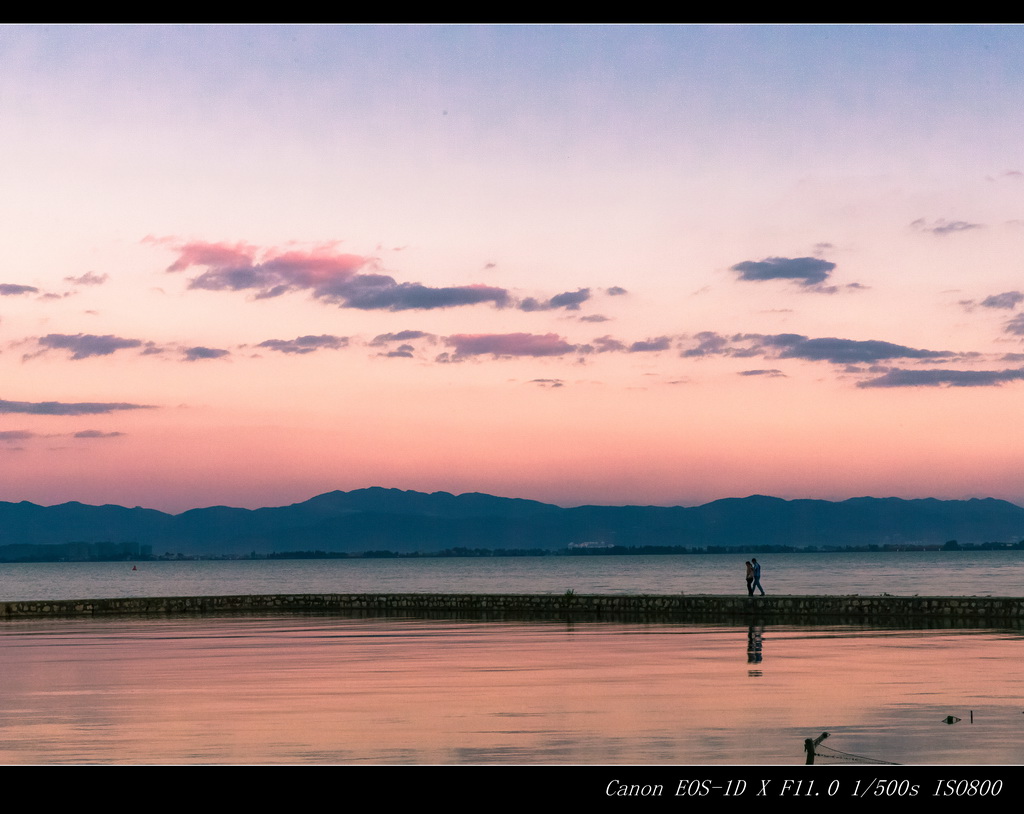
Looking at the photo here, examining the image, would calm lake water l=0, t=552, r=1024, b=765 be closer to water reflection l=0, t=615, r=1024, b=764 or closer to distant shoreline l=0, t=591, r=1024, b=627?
water reflection l=0, t=615, r=1024, b=764

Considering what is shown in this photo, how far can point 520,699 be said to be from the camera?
2375 centimetres

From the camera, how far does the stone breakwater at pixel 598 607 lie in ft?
152

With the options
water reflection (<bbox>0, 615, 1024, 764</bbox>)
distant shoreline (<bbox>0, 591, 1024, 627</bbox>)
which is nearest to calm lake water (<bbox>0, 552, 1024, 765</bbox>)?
water reflection (<bbox>0, 615, 1024, 764</bbox>)

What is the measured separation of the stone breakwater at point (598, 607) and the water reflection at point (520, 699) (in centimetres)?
596

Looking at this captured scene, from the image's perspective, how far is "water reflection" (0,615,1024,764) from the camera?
716 inches

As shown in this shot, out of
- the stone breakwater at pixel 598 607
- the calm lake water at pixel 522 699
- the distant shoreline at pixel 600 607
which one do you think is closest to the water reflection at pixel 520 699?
the calm lake water at pixel 522 699

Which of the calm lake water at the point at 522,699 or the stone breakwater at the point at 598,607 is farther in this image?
the stone breakwater at the point at 598,607

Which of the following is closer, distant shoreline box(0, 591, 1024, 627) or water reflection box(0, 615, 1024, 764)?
water reflection box(0, 615, 1024, 764)

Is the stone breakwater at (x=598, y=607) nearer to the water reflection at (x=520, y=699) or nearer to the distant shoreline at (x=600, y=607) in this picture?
the distant shoreline at (x=600, y=607)

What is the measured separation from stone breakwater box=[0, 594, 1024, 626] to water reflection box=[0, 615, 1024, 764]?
19.6ft

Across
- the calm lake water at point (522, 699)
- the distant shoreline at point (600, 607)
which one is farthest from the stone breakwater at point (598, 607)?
the calm lake water at point (522, 699)

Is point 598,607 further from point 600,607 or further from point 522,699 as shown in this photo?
point 522,699
